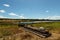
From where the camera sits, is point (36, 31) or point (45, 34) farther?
point (36, 31)

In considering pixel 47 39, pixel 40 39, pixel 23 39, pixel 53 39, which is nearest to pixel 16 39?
pixel 23 39

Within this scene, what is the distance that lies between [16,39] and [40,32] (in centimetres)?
500

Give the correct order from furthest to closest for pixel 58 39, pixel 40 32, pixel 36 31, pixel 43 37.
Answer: pixel 36 31, pixel 40 32, pixel 43 37, pixel 58 39

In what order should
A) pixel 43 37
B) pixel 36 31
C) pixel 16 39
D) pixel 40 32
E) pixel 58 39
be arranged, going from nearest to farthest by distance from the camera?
pixel 16 39, pixel 58 39, pixel 43 37, pixel 40 32, pixel 36 31

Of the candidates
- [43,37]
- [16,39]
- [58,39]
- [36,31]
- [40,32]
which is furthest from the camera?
[36,31]

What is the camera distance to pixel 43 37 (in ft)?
50.7

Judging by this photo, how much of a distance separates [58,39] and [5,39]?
7484mm

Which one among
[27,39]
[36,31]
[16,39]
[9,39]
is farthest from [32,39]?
[36,31]

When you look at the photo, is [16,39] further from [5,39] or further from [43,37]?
[43,37]

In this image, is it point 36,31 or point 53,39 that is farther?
point 36,31

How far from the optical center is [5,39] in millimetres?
13648

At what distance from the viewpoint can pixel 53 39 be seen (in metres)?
14.6

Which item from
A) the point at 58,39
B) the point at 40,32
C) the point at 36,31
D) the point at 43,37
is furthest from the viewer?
the point at 36,31

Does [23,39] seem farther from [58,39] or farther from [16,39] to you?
[58,39]
